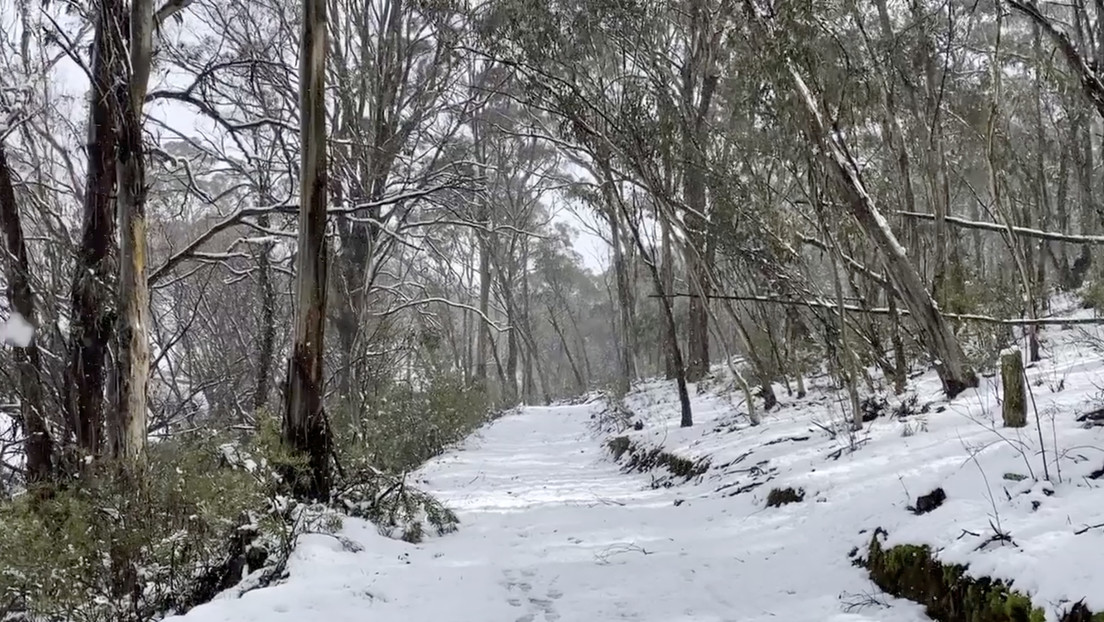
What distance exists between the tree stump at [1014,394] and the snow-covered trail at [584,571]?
120 centimetres

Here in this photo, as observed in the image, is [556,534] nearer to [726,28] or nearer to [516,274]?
[726,28]

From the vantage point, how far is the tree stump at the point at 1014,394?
429cm

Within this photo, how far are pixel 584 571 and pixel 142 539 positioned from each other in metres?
2.46

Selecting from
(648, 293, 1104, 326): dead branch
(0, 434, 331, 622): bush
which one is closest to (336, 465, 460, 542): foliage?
(0, 434, 331, 622): bush

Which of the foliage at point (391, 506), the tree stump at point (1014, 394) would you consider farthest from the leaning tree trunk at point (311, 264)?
the tree stump at point (1014, 394)

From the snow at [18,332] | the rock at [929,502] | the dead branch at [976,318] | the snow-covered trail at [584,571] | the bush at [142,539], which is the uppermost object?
the snow at [18,332]

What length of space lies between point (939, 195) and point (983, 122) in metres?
3.73

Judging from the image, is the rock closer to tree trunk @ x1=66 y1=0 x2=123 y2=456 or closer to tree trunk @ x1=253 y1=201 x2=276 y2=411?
tree trunk @ x1=66 y1=0 x2=123 y2=456

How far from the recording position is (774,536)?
4.62 metres

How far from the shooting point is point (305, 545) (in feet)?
14.2

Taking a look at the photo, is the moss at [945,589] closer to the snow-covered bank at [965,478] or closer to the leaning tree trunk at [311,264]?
the snow-covered bank at [965,478]

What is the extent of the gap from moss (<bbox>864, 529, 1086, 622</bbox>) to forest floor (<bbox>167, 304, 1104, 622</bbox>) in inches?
2.2

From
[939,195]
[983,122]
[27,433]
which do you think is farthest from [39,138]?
[983,122]

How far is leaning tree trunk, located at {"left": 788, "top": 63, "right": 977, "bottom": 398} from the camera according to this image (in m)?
5.93
